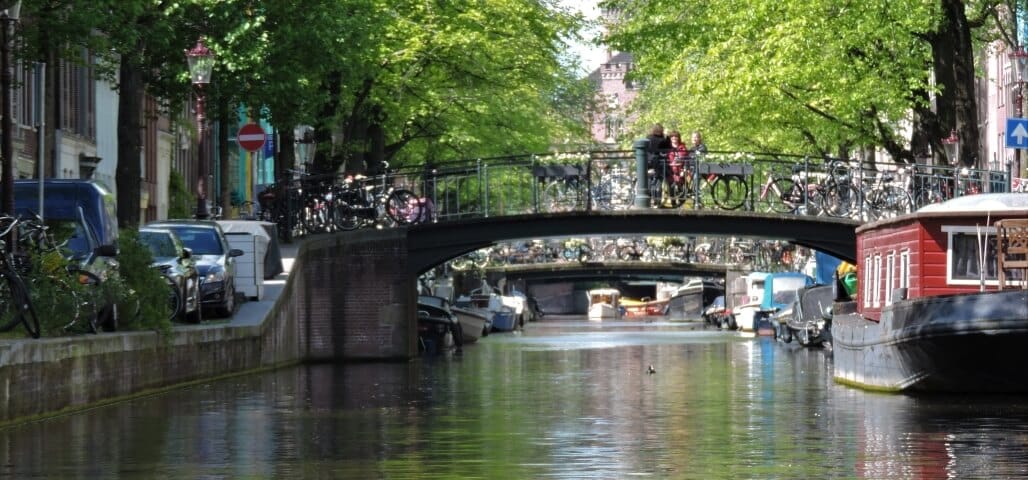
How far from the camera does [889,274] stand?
3086cm

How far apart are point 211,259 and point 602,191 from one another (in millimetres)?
11255

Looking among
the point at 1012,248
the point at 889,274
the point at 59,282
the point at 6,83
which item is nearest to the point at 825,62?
the point at 889,274

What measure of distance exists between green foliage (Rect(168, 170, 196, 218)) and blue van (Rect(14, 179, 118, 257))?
34.6m

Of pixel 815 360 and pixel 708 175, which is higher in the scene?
pixel 708 175

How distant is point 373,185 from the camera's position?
44.8m

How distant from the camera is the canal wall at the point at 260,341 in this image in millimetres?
20938

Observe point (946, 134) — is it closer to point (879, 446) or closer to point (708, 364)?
point (708, 364)

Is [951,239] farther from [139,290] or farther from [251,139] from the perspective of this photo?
[251,139]

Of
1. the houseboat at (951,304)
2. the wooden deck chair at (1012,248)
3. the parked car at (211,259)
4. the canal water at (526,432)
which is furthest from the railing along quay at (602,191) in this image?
the wooden deck chair at (1012,248)

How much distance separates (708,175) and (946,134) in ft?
14.6

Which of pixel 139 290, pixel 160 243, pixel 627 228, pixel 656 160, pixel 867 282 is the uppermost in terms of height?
pixel 656 160

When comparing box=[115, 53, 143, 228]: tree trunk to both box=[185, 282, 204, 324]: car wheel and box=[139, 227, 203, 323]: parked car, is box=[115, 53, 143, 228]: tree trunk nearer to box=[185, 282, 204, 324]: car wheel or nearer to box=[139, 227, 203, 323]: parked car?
box=[139, 227, 203, 323]: parked car

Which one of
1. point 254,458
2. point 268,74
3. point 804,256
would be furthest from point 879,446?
point 804,256

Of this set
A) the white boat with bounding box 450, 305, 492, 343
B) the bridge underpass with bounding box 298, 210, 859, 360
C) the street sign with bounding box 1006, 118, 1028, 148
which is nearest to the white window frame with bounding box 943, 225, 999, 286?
the street sign with bounding box 1006, 118, 1028, 148
